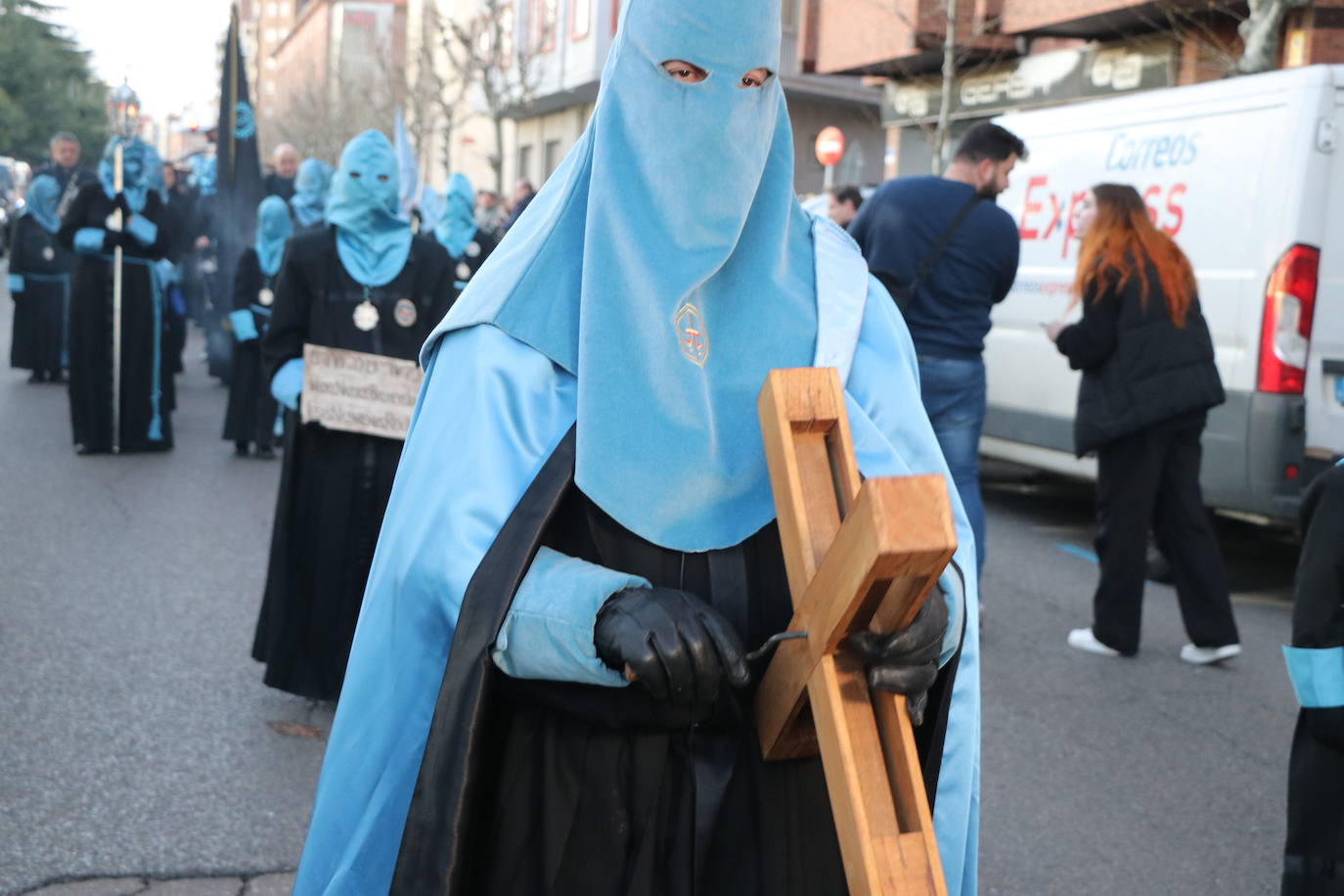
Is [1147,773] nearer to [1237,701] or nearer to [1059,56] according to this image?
[1237,701]

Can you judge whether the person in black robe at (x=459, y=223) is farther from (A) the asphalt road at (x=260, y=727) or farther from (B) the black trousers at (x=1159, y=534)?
(B) the black trousers at (x=1159, y=534)

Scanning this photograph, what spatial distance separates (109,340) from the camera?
35.4 feet

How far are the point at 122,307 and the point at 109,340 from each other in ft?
0.86

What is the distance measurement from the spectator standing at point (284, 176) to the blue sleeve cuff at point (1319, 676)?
13565 millimetres

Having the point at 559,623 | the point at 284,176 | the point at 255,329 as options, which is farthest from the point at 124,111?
the point at 559,623

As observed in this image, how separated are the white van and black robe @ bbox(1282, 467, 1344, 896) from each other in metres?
4.77

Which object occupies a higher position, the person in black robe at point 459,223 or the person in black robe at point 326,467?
the person in black robe at point 459,223

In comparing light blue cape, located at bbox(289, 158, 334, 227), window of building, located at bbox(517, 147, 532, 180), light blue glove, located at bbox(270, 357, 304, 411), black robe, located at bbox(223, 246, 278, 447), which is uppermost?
window of building, located at bbox(517, 147, 532, 180)

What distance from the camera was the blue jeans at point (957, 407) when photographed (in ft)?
19.9

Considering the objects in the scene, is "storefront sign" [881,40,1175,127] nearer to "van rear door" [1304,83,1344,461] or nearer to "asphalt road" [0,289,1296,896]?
"van rear door" [1304,83,1344,461]

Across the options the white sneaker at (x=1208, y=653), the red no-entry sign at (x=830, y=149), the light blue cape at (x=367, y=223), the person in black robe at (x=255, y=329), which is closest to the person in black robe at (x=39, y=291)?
the person in black robe at (x=255, y=329)

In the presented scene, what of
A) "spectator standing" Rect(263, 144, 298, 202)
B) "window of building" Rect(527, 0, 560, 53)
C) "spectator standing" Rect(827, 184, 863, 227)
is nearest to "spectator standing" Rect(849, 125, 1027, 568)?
"spectator standing" Rect(827, 184, 863, 227)

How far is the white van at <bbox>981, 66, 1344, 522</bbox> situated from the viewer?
7152 millimetres

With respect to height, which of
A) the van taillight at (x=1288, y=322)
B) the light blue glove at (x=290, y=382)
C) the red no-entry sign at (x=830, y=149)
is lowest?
the light blue glove at (x=290, y=382)
